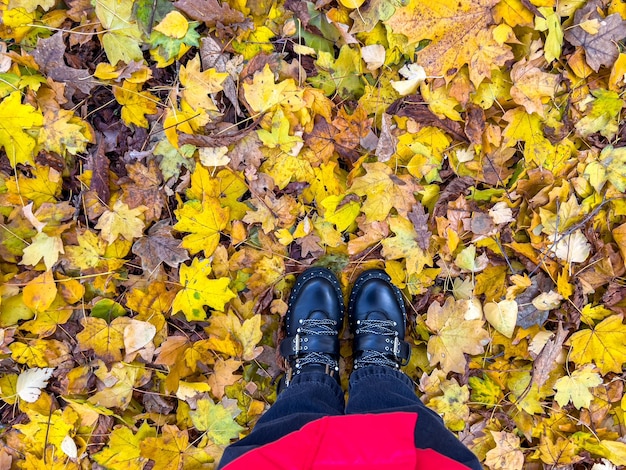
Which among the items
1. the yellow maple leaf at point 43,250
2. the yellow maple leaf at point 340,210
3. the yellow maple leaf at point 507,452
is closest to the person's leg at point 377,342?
the yellow maple leaf at point 340,210

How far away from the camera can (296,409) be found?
1.30 m

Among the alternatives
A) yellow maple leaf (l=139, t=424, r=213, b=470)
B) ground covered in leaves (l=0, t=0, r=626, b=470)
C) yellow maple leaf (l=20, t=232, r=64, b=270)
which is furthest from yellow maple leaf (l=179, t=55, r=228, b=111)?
yellow maple leaf (l=139, t=424, r=213, b=470)

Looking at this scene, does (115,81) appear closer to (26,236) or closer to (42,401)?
(26,236)

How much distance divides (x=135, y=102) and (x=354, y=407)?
1221 millimetres

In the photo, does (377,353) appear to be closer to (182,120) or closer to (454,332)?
Answer: (454,332)

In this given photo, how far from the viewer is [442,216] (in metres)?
1.50

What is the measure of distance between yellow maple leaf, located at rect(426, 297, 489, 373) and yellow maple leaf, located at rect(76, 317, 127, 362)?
3.54ft

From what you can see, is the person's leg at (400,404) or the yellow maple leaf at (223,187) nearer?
the person's leg at (400,404)

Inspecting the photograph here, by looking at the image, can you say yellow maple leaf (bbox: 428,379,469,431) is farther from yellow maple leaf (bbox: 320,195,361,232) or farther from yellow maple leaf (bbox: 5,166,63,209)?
yellow maple leaf (bbox: 5,166,63,209)

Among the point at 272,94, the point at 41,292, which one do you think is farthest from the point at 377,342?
the point at 41,292

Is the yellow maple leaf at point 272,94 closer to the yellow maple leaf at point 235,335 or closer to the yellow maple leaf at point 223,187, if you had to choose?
the yellow maple leaf at point 223,187

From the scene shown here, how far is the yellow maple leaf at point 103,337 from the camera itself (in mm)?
1475

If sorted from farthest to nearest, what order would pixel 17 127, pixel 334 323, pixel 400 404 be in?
pixel 334 323 < pixel 17 127 < pixel 400 404

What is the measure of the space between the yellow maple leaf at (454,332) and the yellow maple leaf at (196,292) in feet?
2.36
